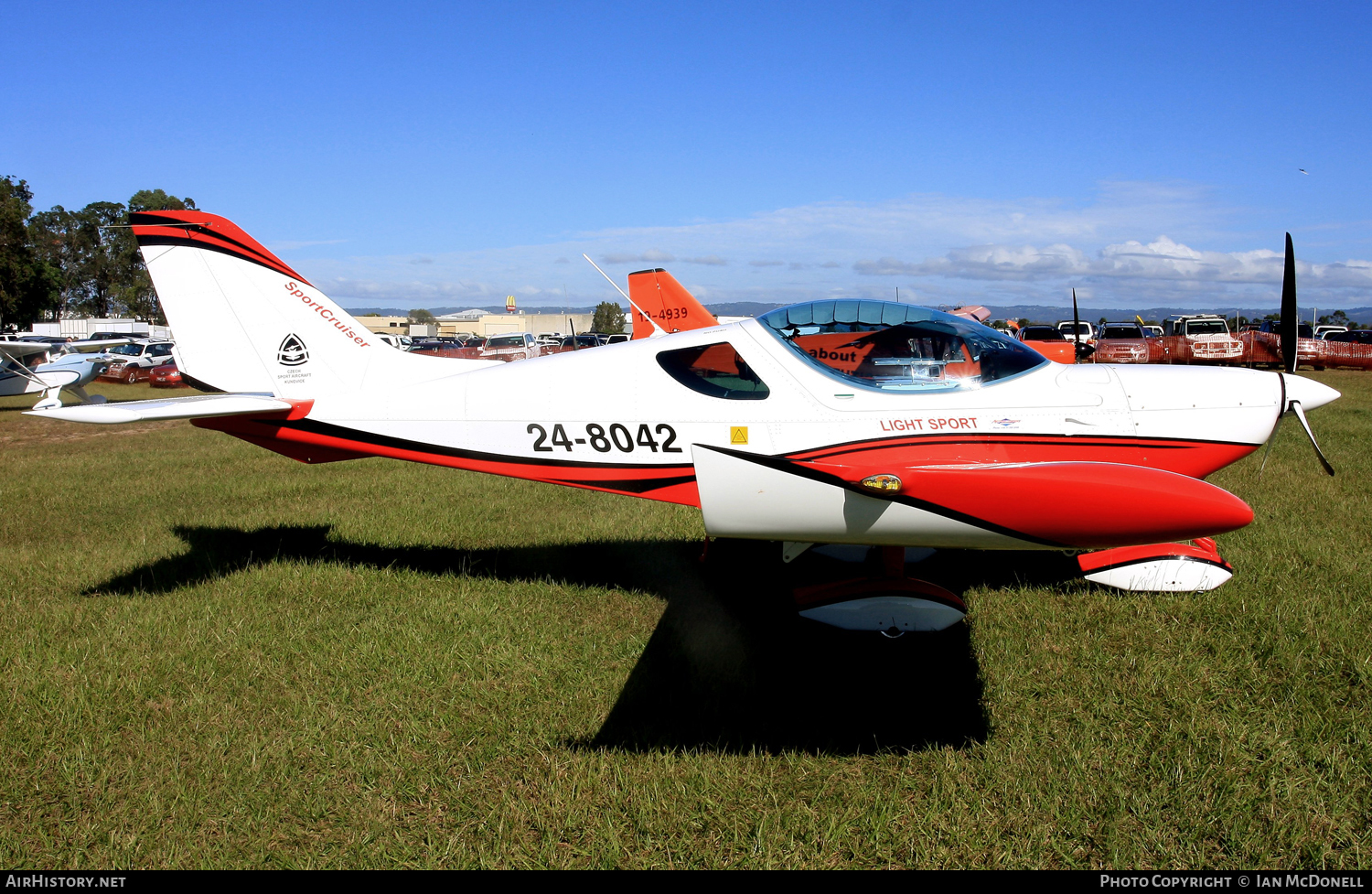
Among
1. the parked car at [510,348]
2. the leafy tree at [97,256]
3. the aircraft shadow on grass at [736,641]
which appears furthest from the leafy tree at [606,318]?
the aircraft shadow on grass at [736,641]

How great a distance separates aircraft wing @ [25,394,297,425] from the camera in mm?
4391

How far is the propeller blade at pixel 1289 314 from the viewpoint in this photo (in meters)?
5.03

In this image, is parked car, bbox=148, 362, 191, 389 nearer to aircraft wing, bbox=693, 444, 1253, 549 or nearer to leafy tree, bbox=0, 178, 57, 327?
aircraft wing, bbox=693, 444, 1253, 549

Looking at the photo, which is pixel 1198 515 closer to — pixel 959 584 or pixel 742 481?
pixel 742 481

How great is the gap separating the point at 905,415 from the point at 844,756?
1989mm

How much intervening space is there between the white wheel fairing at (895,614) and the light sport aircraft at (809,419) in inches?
0.5

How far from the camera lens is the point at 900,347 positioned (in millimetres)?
4637

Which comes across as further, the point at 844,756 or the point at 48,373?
the point at 48,373

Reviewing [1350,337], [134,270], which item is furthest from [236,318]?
[134,270]

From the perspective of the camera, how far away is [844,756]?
11.3 feet

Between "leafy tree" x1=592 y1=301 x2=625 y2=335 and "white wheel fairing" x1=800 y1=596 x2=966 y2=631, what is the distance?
7748cm

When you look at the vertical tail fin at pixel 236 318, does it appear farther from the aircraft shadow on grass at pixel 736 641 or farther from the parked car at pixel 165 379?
the parked car at pixel 165 379

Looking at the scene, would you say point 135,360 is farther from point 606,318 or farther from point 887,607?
point 606,318
